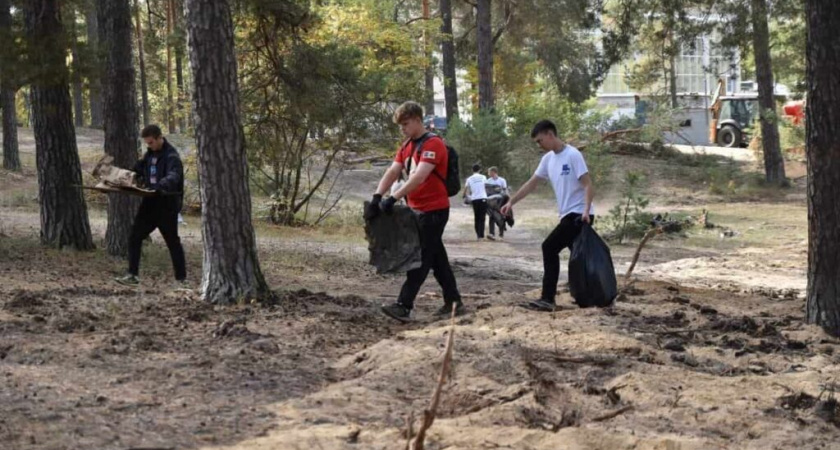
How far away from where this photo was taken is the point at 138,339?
7.39m

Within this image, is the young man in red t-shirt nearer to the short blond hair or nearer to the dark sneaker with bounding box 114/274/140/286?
the short blond hair

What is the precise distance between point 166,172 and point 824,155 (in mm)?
5697

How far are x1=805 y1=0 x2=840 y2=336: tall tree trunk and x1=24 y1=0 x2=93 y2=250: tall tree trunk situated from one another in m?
8.21

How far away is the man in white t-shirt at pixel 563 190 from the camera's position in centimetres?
927

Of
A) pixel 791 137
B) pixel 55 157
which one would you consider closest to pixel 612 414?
pixel 55 157

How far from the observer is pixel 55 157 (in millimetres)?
13523

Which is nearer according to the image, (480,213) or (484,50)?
(480,213)

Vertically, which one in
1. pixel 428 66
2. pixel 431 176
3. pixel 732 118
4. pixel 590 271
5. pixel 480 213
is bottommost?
pixel 480 213

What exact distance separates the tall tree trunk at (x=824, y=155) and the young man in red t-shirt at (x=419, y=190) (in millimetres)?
2860

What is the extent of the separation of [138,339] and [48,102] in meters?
6.86

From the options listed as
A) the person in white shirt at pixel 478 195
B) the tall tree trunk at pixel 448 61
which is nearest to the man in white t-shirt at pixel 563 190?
the person in white shirt at pixel 478 195

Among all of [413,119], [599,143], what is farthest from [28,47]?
[599,143]

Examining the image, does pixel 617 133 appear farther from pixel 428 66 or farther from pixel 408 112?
pixel 408 112

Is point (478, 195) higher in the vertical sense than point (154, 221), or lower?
lower
